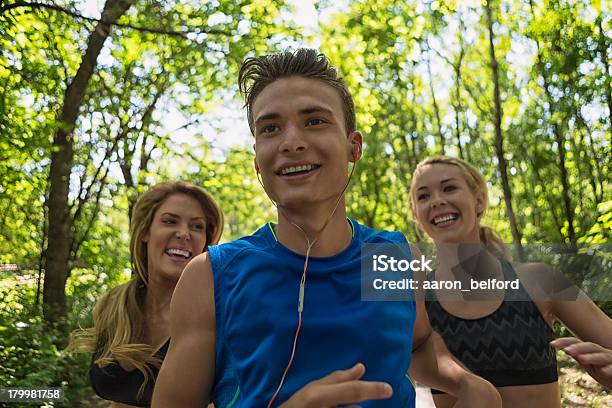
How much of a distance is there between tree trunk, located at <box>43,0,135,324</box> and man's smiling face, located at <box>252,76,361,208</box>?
23.5 feet

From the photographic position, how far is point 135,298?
323 cm

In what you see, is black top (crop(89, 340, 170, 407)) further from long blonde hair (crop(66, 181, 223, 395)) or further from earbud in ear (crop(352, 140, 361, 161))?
earbud in ear (crop(352, 140, 361, 161))

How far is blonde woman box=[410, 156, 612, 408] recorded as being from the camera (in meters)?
2.08

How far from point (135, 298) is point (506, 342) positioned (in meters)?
2.09

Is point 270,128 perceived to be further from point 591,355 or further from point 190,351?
point 591,355

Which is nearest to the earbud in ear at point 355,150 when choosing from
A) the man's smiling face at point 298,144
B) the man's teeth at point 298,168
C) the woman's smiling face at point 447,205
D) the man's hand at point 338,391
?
the man's smiling face at point 298,144

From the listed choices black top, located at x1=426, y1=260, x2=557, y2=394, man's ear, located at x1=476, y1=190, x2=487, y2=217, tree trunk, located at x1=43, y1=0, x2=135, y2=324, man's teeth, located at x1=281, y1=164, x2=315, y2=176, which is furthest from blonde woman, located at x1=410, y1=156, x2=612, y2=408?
tree trunk, located at x1=43, y1=0, x2=135, y2=324

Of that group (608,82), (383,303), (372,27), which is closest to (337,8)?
(372,27)

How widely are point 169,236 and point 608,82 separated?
632cm

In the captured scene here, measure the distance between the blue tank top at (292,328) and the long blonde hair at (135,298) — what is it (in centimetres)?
179

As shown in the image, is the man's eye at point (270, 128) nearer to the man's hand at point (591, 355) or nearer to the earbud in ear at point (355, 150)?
the earbud in ear at point (355, 150)

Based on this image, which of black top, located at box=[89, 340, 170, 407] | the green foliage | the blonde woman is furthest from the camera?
the green foliage

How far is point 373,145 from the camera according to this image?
55.5 ft

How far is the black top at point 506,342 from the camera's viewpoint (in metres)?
2.12
